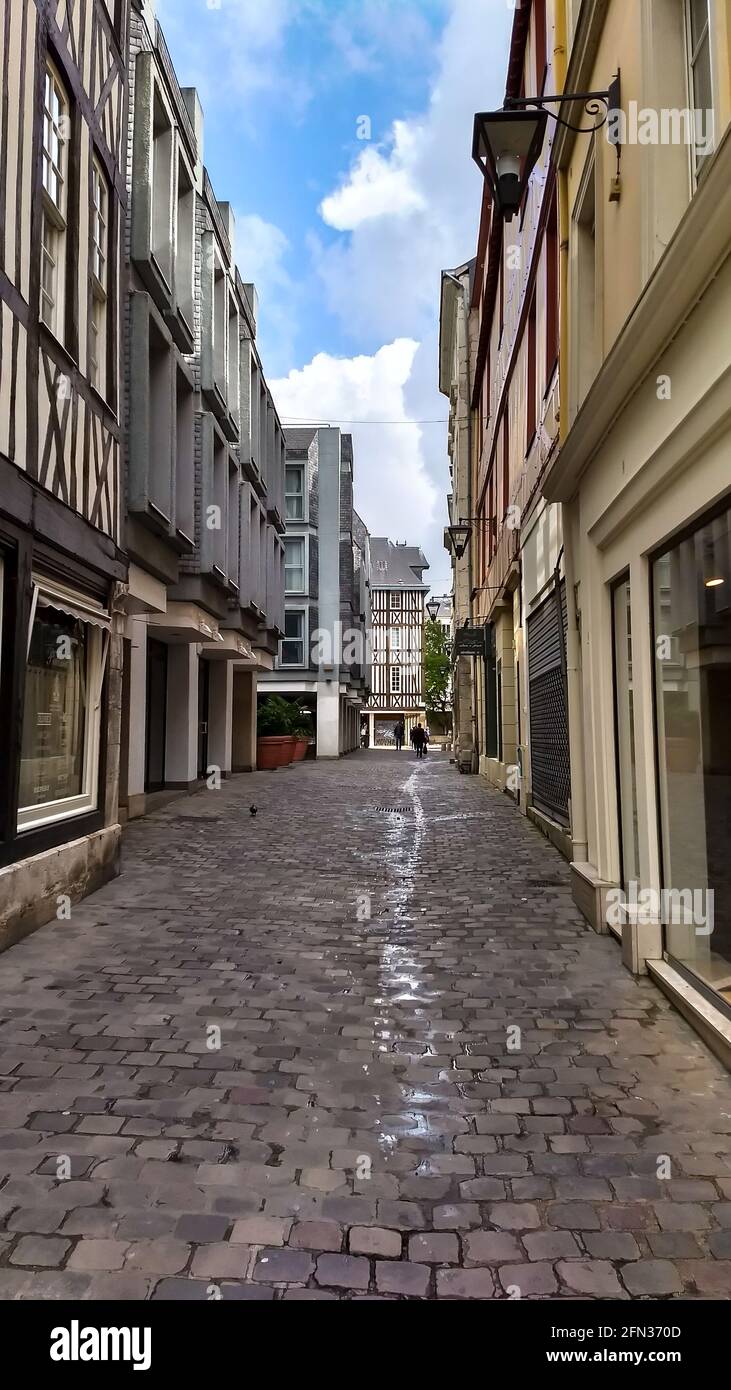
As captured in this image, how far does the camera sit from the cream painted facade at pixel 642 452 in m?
3.69

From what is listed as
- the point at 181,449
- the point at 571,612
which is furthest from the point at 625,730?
the point at 181,449

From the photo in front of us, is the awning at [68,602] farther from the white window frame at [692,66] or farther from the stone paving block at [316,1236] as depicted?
the white window frame at [692,66]

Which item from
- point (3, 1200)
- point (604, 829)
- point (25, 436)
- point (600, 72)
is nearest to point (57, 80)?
point (25, 436)

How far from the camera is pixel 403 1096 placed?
3.44m

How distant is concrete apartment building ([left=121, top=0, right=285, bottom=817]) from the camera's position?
420 inches

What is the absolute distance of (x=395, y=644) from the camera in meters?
82.5

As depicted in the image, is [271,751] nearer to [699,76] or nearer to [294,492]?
[294,492]

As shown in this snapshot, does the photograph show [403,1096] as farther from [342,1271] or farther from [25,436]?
[25,436]

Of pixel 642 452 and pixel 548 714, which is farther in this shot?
pixel 548 714

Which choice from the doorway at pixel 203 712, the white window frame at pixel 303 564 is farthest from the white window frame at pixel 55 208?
the white window frame at pixel 303 564

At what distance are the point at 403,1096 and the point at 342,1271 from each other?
1124mm

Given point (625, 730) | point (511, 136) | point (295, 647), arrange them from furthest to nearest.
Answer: point (295, 647) → point (625, 730) → point (511, 136)

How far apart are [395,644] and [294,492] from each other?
47042 millimetres

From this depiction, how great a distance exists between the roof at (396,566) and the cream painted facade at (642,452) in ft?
256
